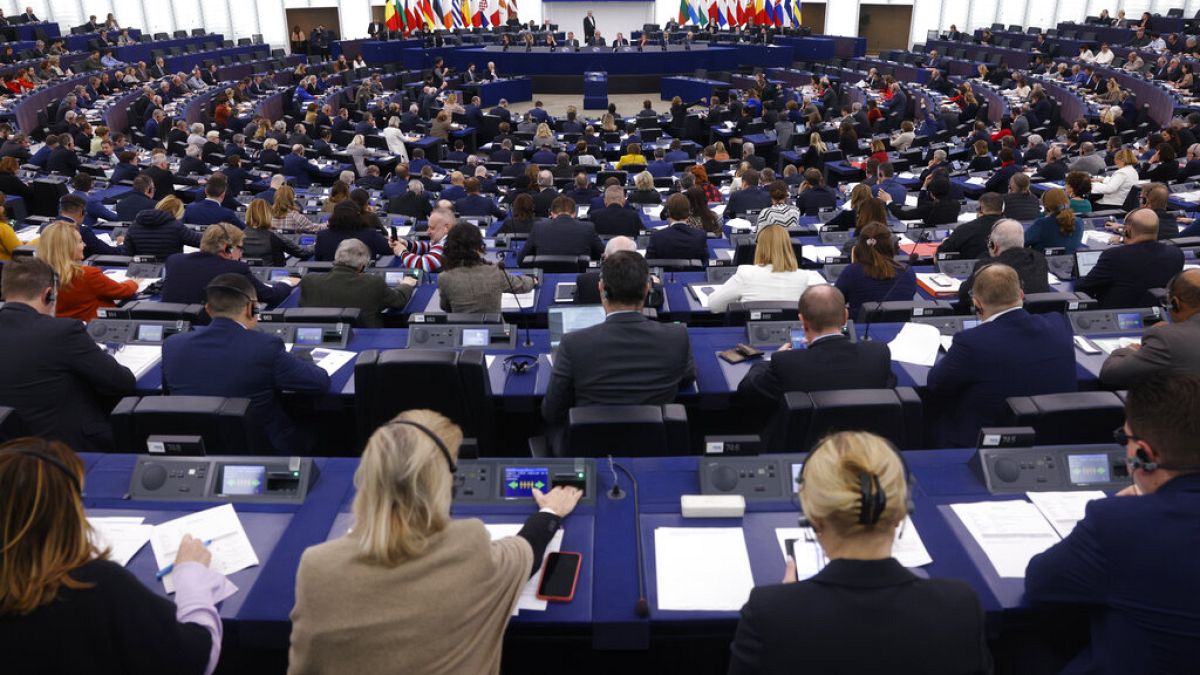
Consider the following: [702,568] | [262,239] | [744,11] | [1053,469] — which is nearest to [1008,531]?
[1053,469]

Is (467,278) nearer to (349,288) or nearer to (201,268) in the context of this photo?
(349,288)

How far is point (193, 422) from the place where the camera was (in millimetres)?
3148

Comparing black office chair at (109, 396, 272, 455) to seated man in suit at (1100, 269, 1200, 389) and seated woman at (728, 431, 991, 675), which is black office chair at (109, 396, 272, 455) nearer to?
seated woman at (728, 431, 991, 675)

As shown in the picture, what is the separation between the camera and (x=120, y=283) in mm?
5559

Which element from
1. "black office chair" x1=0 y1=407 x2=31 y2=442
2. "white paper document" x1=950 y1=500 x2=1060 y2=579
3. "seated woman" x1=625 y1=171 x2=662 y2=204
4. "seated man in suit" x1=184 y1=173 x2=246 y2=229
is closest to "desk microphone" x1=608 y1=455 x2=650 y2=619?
"white paper document" x1=950 y1=500 x2=1060 y2=579

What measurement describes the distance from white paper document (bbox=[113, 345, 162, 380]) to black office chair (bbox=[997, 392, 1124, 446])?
13.5 ft

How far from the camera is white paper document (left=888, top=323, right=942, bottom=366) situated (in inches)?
170

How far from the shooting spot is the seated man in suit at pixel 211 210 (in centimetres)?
818

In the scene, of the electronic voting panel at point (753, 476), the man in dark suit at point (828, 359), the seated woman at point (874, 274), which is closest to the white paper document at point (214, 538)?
the electronic voting panel at point (753, 476)

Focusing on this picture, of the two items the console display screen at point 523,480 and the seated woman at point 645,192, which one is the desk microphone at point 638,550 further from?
the seated woman at point 645,192

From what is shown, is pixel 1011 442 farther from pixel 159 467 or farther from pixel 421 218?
pixel 421 218

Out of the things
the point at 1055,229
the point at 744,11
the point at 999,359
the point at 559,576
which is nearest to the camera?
the point at 559,576

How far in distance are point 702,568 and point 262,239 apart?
231 inches

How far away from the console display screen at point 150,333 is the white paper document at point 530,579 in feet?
9.75
